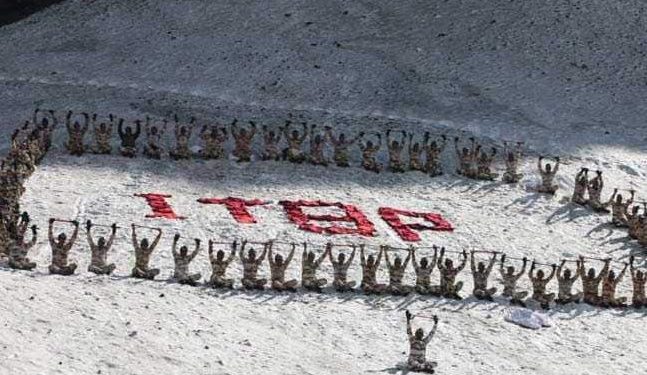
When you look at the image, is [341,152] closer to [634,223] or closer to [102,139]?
[102,139]

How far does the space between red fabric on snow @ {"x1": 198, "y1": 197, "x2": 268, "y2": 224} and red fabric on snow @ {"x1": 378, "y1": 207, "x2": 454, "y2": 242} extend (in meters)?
2.44

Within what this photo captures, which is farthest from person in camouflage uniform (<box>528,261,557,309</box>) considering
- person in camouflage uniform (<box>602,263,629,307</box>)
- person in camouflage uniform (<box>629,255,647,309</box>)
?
person in camouflage uniform (<box>629,255,647,309</box>)

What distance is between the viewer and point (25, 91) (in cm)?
4275

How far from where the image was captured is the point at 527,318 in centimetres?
3030

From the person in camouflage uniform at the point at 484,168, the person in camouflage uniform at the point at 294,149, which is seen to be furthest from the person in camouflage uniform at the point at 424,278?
the person in camouflage uniform at the point at 294,149

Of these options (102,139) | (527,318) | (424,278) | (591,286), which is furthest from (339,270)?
(102,139)

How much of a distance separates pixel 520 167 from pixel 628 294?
22.6 feet

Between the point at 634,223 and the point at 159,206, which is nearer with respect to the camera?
the point at 159,206

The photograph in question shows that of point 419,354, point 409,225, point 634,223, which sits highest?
point 634,223

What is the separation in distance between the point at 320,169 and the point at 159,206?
452 cm

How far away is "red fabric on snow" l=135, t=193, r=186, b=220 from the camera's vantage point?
34.0 m

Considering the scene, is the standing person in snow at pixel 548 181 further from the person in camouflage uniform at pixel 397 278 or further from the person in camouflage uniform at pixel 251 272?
the person in camouflage uniform at pixel 251 272

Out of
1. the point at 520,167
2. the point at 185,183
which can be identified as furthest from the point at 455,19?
the point at 185,183

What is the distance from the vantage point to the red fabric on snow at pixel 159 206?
34.0 m
